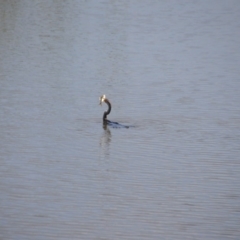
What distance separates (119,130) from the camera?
13609mm

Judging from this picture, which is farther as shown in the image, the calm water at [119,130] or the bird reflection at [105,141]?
the bird reflection at [105,141]

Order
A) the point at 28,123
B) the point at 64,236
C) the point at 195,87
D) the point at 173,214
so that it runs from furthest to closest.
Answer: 1. the point at 195,87
2. the point at 28,123
3. the point at 173,214
4. the point at 64,236

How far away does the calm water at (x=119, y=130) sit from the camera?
9.37 m

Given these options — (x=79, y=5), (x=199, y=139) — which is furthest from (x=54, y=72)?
(x=79, y=5)

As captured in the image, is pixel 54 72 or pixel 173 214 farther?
pixel 54 72

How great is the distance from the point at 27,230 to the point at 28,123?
194 inches

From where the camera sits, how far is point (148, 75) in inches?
712

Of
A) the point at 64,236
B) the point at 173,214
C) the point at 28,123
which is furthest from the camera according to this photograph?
the point at 28,123

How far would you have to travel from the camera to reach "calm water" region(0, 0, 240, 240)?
937 cm

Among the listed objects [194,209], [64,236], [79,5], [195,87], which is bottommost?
[64,236]

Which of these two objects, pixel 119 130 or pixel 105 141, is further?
pixel 119 130

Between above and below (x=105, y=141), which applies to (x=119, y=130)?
above

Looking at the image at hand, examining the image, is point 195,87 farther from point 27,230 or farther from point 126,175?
point 27,230

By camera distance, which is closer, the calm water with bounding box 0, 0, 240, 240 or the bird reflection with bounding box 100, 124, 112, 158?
the calm water with bounding box 0, 0, 240, 240
